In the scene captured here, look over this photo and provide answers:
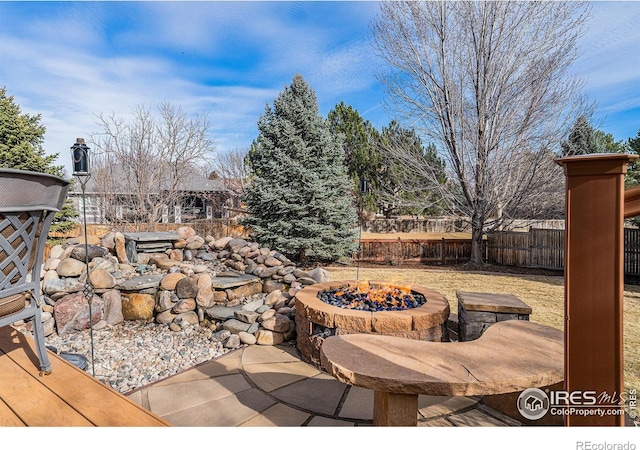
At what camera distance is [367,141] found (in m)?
14.7

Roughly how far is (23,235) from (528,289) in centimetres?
701

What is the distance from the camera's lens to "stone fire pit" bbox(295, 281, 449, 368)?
2.66 m

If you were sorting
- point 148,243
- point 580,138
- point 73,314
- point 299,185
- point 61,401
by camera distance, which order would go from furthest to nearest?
1. point 299,185
2. point 580,138
3. point 148,243
4. point 73,314
5. point 61,401

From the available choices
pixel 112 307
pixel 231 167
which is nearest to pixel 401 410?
pixel 112 307

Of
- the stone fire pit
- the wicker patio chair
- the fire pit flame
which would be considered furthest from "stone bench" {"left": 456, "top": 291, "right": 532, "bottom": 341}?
the wicker patio chair

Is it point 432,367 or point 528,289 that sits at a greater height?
point 432,367

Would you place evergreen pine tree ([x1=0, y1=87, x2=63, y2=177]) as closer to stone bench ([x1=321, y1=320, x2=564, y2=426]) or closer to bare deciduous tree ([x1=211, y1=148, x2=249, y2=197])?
bare deciduous tree ([x1=211, y1=148, x2=249, y2=197])

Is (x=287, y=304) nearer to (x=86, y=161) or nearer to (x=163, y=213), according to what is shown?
(x=86, y=161)

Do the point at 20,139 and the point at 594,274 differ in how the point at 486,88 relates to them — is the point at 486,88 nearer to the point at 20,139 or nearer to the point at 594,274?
the point at 594,274

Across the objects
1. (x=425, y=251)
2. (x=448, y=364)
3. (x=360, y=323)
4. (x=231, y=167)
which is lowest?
(x=425, y=251)

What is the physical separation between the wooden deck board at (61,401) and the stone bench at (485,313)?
2.42 m

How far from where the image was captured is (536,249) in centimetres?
842

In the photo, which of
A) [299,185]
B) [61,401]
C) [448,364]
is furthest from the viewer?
[299,185]

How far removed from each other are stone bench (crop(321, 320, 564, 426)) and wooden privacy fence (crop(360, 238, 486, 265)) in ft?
25.6
